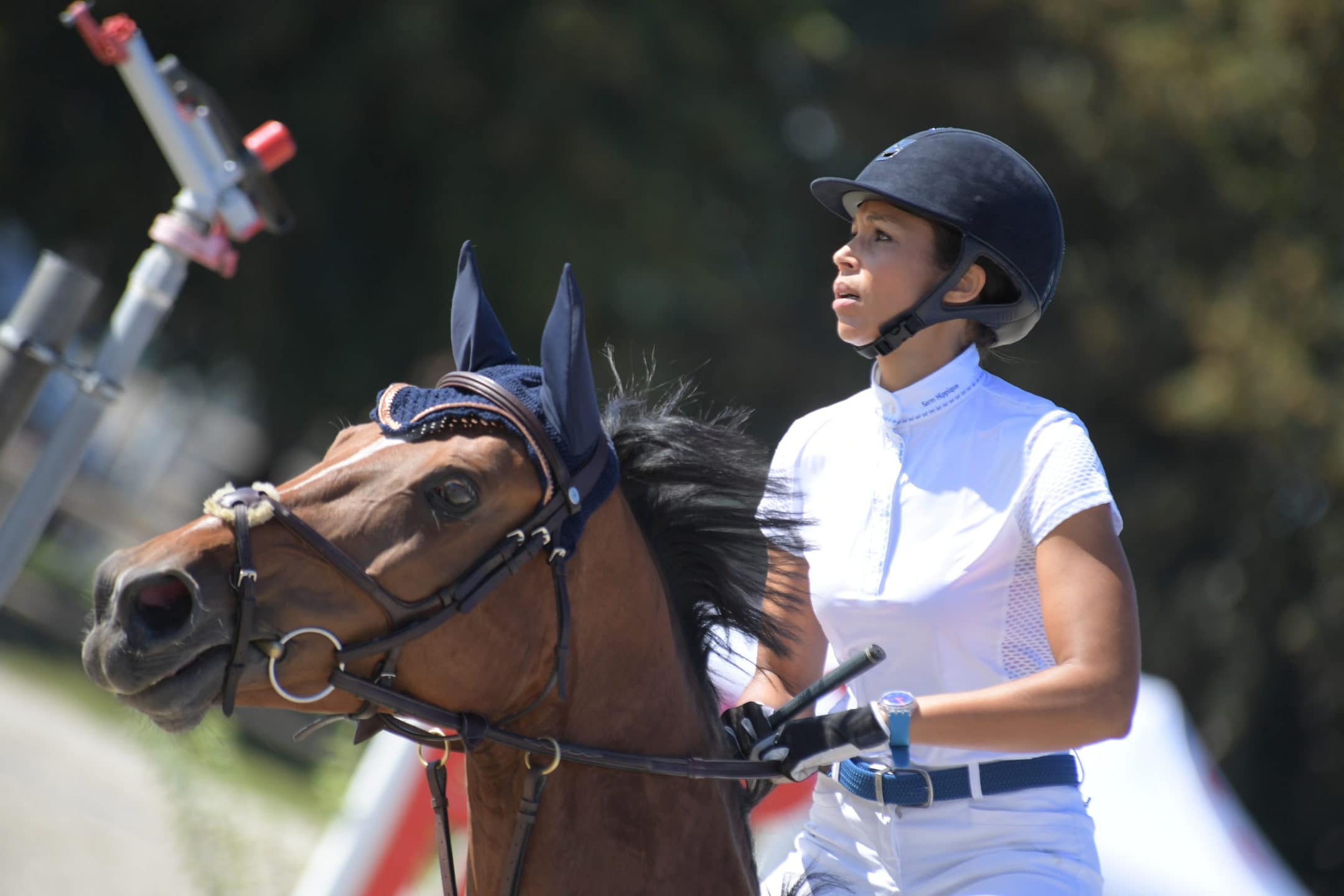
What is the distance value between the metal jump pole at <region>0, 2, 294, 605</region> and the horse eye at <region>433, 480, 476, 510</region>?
2.19 meters

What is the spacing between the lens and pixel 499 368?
2330mm

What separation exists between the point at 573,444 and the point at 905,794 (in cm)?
92

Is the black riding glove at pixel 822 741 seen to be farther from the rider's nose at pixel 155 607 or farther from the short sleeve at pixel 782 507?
the rider's nose at pixel 155 607

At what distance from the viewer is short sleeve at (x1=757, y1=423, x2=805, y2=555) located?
2559 millimetres

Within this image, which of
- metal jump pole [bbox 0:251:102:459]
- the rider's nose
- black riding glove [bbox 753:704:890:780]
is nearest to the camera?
the rider's nose

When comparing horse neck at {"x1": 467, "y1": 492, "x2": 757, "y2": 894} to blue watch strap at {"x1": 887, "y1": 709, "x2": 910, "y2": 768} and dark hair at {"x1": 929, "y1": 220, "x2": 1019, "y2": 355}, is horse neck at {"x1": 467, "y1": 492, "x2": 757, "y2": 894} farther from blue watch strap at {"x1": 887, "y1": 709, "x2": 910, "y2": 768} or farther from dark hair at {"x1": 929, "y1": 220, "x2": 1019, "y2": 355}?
dark hair at {"x1": 929, "y1": 220, "x2": 1019, "y2": 355}

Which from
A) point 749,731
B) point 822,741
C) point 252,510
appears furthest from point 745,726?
point 252,510

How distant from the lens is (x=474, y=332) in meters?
2.45

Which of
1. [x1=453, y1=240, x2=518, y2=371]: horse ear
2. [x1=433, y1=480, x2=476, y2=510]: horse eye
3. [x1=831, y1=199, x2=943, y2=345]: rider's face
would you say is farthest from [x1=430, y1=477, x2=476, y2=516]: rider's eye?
[x1=831, y1=199, x2=943, y2=345]: rider's face

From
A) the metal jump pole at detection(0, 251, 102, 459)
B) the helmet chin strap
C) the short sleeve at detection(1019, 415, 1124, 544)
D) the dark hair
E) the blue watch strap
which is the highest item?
the dark hair

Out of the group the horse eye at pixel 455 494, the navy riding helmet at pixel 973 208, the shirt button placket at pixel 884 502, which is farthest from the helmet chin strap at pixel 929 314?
the horse eye at pixel 455 494

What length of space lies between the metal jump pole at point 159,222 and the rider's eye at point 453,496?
86.2 inches

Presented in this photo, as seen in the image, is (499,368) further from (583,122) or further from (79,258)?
(79,258)

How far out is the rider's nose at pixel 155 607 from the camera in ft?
6.38
